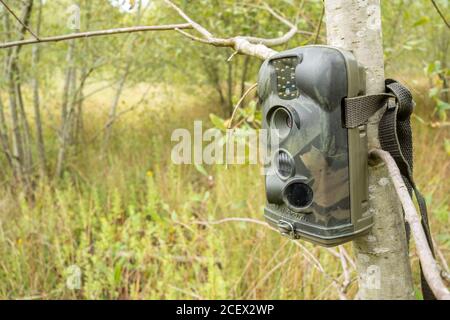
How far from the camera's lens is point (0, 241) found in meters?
2.39

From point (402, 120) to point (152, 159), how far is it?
3692 mm

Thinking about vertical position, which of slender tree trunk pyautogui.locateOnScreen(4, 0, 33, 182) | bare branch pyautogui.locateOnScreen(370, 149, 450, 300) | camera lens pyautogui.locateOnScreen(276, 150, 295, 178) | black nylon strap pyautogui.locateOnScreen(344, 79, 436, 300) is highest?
slender tree trunk pyautogui.locateOnScreen(4, 0, 33, 182)

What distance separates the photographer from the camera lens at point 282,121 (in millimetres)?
697

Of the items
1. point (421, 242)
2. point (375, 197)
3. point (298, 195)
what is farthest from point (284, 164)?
point (421, 242)

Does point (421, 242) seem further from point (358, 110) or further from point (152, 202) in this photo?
point (152, 202)

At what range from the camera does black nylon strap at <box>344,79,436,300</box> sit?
63 centimetres

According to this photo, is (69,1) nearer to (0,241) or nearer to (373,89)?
(0,241)

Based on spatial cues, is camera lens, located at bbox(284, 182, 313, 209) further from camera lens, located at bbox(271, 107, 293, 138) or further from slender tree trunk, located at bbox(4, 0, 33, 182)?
slender tree trunk, located at bbox(4, 0, 33, 182)

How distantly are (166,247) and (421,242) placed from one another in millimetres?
1970

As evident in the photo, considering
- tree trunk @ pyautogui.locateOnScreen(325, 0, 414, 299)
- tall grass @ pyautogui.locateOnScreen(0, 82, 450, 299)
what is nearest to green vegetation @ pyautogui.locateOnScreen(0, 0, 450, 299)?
tall grass @ pyautogui.locateOnScreen(0, 82, 450, 299)

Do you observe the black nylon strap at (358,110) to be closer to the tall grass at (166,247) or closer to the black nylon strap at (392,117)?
the black nylon strap at (392,117)
